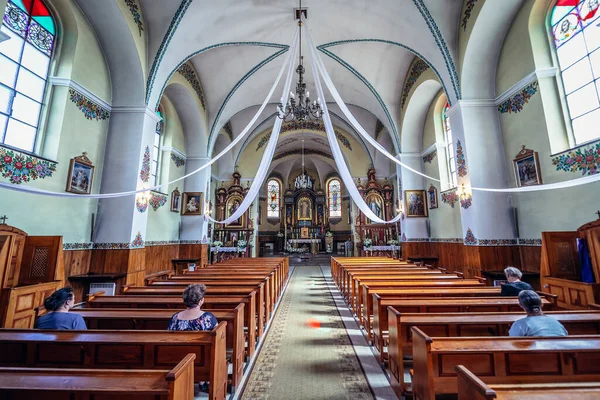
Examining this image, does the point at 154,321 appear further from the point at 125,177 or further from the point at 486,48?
the point at 486,48

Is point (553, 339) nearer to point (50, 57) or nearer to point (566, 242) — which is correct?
point (566, 242)

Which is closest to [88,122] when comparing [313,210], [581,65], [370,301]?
[370,301]

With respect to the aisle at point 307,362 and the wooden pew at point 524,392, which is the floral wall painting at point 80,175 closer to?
the aisle at point 307,362

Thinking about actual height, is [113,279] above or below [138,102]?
below

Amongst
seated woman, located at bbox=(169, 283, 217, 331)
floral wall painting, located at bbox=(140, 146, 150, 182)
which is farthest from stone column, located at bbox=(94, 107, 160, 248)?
seated woman, located at bbox=(169, 283, 217, 331)

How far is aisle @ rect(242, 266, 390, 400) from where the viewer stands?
8.07ft

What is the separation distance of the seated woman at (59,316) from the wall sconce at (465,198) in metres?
6.91

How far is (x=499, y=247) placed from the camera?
5.93 metres

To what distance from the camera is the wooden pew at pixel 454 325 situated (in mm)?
2387

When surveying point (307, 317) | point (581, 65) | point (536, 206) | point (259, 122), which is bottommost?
point (307, 317)

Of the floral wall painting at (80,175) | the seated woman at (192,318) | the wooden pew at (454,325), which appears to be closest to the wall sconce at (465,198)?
the wooden pew at (454,325)

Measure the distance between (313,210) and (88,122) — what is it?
47.9 ft

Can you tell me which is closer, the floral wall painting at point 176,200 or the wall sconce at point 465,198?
the wall sconce at point 465,198

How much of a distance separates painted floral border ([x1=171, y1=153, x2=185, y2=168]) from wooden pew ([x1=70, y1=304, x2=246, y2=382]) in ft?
25.1
